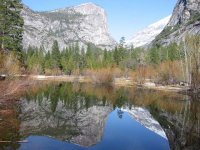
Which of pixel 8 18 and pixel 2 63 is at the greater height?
pixel 8 18

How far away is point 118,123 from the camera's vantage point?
1272 inches

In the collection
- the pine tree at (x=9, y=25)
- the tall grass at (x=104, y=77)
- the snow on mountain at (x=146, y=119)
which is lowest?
the snow on mountain at (x=146, y=119)

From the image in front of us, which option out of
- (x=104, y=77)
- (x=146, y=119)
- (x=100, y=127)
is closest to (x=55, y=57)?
(x=104, y=77)

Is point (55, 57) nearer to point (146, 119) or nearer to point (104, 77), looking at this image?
point (104, 77)

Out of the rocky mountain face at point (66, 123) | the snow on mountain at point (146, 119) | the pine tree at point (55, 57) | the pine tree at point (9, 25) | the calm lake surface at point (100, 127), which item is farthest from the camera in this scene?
the pine tree at point (55, 57)

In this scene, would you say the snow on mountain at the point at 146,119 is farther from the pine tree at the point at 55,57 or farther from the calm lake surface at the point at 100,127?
the pine tree at the point at 55,57

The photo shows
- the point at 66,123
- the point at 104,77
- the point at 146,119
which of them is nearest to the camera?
the point at 66,123

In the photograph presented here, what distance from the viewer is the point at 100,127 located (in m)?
28.9

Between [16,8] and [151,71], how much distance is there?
4873 centimetres

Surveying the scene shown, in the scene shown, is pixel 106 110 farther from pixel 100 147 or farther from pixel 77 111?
pixel 100 147

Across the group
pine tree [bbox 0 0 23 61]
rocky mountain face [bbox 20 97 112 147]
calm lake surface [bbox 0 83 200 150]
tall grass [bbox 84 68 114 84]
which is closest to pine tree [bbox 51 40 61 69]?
tall grass [bbox 84 68 114 84]

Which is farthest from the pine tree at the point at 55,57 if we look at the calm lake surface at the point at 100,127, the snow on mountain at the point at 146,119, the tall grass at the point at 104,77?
the snow on mountain at the point at 146,119

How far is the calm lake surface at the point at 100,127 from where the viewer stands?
845 inches

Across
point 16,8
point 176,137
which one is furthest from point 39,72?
point 176,137
